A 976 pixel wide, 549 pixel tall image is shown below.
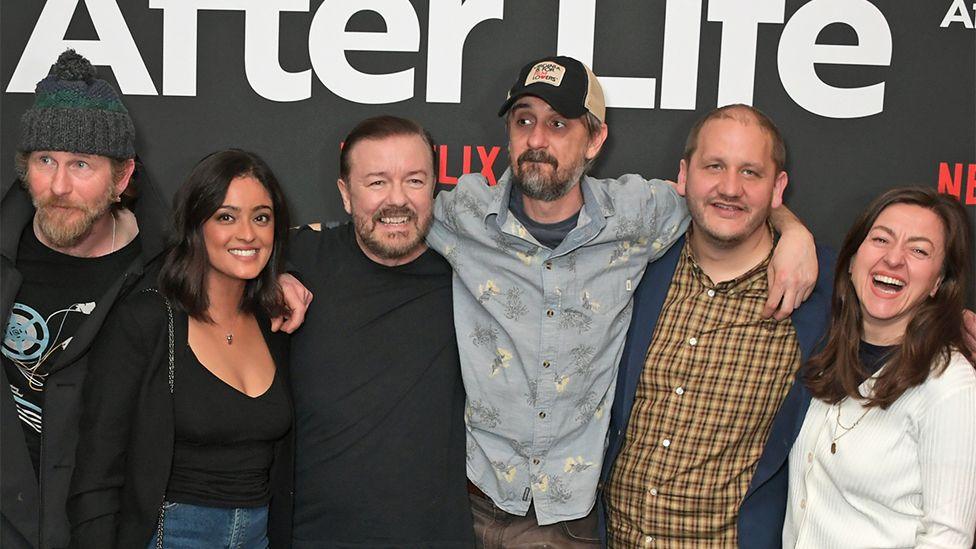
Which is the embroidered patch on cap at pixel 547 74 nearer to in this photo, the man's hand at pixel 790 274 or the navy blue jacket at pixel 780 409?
the navy blue jacket at pixel 780 409

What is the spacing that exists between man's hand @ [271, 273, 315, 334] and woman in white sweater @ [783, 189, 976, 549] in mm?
1267

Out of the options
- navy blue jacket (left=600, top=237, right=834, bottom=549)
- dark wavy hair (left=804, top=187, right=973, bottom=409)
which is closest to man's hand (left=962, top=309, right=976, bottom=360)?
dark wavy hair (left=804, top=187, right=973, bottom=409)

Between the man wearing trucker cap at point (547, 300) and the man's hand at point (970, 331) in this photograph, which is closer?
the man's hand at point (970, 331)

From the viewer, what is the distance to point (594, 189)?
7.90 ft

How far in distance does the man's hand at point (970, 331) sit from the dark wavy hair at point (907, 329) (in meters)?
0.04

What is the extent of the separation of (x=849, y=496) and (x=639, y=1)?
1752 mm

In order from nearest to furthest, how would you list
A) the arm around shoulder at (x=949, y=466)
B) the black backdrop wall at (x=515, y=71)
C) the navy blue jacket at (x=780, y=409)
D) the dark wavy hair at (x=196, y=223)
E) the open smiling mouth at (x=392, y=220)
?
the arm around shoulder at (x=949, y=466) < the dark wavy hair at (x=196, y=223) < the navy blue jacket at (x=780, y=409) < the open smiling mouth at (x=392, y=220) < the black backdrop wall at (x=515, y=71)

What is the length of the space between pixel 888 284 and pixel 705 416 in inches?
21.6

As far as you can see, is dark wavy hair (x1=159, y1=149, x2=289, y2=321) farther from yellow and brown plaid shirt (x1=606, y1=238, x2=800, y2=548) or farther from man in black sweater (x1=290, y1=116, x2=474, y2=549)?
yellow and brown plaid shirt (x1=606, y1=238, x2=800, y2=548)

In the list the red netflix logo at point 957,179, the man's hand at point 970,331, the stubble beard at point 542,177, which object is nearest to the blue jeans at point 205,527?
the stubble beard at point 542,177

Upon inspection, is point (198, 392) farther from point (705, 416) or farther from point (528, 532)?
point (705, 416)

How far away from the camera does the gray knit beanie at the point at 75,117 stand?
7.39 feet

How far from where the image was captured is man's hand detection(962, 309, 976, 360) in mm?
2016

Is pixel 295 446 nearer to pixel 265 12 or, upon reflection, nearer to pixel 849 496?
pixel 849 496
